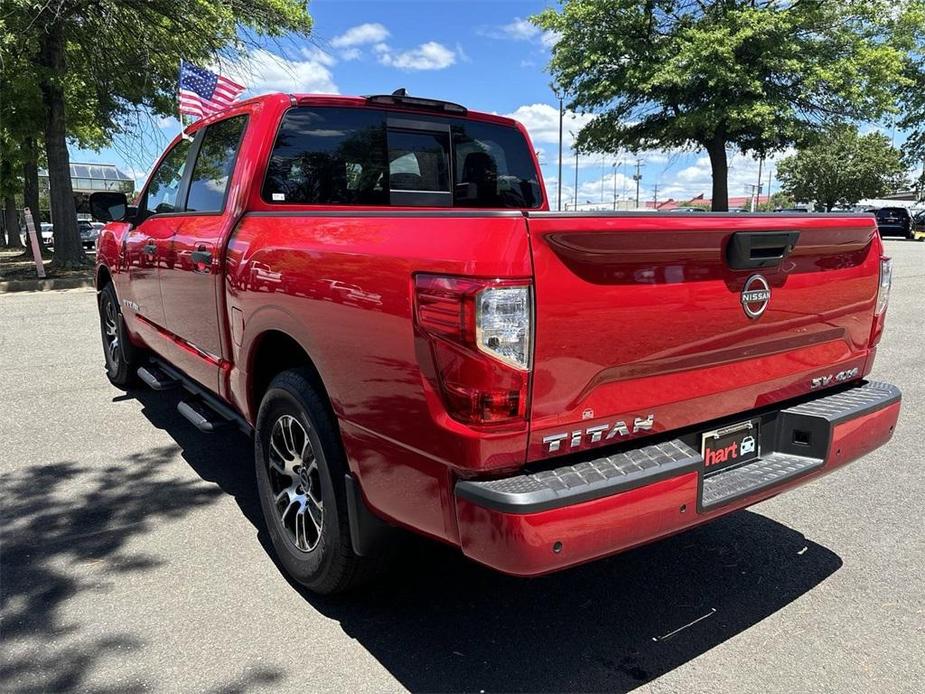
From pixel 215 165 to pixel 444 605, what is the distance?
2.63 meters

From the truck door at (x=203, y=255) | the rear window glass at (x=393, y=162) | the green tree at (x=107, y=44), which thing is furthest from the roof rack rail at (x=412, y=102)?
the green tree at (x=107, y=44)

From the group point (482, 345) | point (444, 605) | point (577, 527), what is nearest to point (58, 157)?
point (444, 605)

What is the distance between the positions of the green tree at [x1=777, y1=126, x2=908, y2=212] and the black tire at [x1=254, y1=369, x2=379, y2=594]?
61.2m

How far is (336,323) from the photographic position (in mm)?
2400

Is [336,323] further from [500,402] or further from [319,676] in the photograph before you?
[319,676]

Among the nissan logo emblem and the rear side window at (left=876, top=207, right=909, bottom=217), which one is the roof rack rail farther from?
the rear side window at (left=876, top=207, right=909, bottom=217)

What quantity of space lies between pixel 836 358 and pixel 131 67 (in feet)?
53.9

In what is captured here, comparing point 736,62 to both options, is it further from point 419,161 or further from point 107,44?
point 419,161

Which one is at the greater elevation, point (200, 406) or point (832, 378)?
point (832, 378)

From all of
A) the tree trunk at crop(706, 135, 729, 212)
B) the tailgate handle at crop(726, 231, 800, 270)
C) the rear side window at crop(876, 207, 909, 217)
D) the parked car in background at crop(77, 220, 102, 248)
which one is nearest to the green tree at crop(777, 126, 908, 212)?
the rear side window at crop(876, 207, 909, 217)

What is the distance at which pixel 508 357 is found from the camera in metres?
1.95

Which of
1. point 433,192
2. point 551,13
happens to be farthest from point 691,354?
point 551,13

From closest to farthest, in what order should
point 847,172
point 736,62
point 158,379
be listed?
point 158,379
point 736,62
point 847,172

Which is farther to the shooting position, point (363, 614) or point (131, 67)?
point (131, 67)
